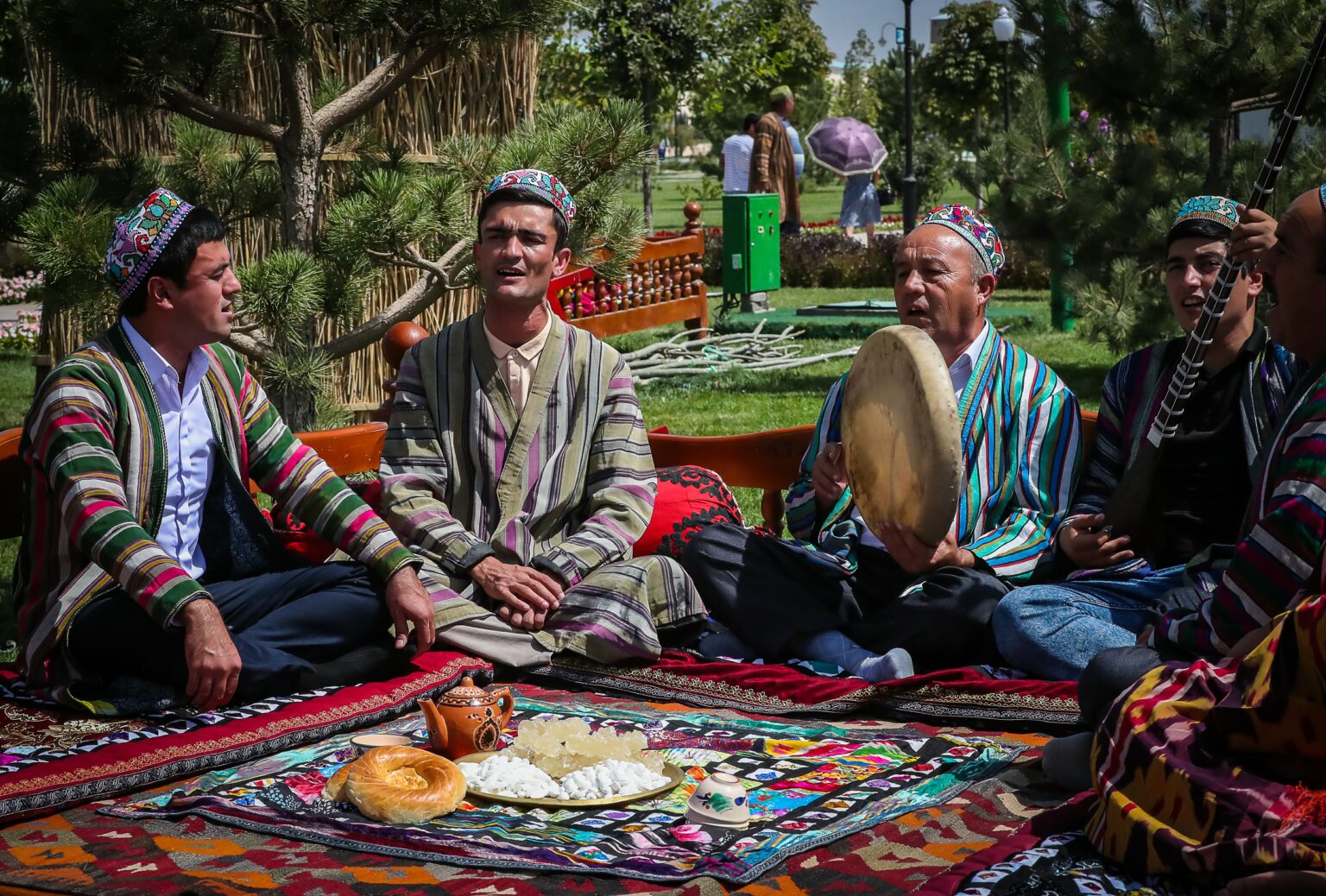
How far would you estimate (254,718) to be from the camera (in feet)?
12.0

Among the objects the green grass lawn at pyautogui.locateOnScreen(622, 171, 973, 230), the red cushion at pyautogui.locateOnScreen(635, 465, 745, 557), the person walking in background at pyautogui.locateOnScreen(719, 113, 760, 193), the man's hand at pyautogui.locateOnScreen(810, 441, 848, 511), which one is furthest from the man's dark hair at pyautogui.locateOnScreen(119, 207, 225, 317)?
the green grass lawn at pyautogui.locateOnScreen(622, 171, 973, 230)

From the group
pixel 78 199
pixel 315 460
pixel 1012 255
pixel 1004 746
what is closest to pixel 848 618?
pixel 1004 746

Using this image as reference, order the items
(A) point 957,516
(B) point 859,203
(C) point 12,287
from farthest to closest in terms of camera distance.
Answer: (B) point 859,203
(C) point 12,287
(A) point 957,516

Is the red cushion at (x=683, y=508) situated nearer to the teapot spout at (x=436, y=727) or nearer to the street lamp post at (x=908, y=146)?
the teapot spout at (x=436, y=727)

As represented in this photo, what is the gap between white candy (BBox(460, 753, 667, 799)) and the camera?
3143 mm

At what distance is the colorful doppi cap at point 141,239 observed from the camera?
3883mm

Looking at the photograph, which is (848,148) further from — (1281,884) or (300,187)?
(1281,884)

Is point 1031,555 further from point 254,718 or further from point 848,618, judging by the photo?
point 254,718

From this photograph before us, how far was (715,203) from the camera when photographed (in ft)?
124

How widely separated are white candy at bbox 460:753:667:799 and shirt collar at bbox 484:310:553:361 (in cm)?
160

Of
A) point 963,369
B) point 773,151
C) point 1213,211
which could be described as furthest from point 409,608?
point 773,151

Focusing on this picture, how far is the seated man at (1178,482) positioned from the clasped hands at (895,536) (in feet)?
0.67

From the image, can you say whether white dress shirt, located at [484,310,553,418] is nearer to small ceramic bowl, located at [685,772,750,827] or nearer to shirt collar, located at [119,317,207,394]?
shirt collar, located at [119,317,207,394]

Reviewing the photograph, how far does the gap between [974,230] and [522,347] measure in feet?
4.72
